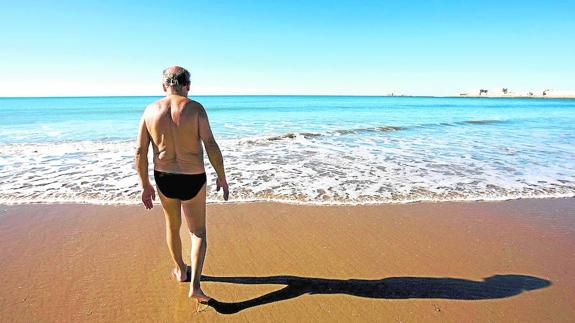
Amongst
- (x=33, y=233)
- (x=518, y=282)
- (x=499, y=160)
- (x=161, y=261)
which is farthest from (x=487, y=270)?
(x=499, y=160)

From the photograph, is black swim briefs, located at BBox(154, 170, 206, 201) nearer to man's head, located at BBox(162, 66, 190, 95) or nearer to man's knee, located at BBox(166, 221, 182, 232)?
man's knee, located at BBox(166, 221, 182, 232)

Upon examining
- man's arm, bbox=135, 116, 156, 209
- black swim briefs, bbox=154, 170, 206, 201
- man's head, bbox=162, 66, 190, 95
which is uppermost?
man's head, bbox=162, 66, 190, 95

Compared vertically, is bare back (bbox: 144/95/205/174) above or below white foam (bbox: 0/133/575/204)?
above

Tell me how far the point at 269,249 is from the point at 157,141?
187 cm

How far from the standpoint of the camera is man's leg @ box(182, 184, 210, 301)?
2.79 metres

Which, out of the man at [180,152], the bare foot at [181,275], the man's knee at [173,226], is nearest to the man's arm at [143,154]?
the man at [180,152]

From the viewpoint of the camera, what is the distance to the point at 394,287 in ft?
10.1

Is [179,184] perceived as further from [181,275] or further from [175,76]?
[181,275]

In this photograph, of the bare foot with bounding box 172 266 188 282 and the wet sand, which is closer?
the wet sand

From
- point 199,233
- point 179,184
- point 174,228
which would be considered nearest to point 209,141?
point 179,184

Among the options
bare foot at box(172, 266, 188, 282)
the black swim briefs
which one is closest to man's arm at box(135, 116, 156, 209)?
the black swim briefs

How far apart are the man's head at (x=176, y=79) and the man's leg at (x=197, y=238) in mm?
840

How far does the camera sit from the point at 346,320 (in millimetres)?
2627

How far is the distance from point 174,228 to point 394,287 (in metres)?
2.11
